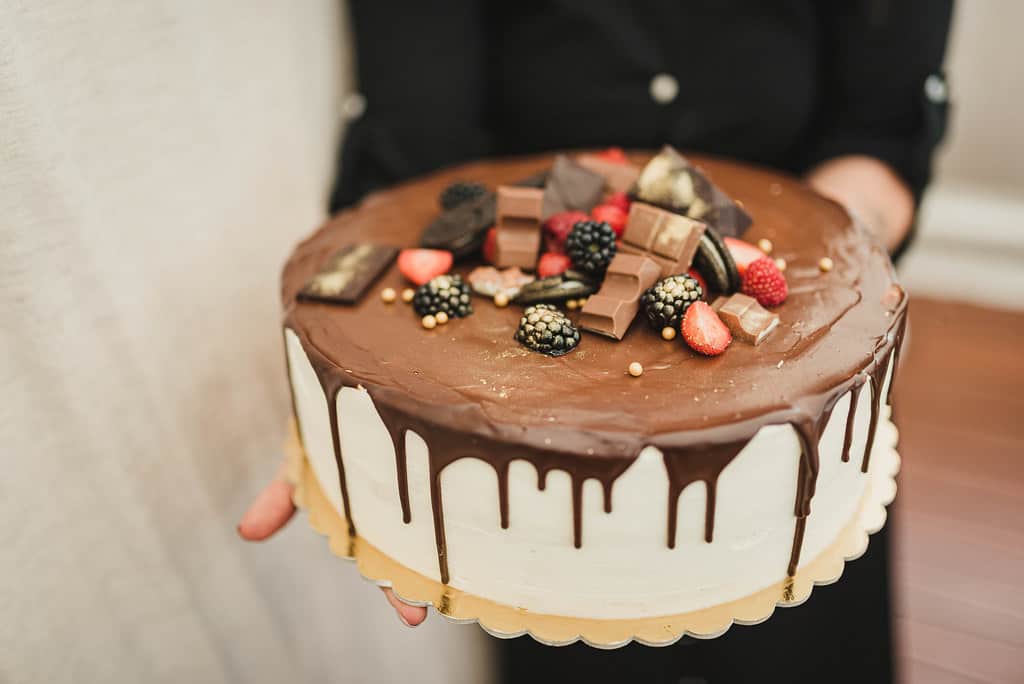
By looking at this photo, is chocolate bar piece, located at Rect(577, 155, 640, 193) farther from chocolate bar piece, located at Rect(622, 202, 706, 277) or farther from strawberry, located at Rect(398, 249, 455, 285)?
strawberry, located at Rect(398, 249, 455, 285)

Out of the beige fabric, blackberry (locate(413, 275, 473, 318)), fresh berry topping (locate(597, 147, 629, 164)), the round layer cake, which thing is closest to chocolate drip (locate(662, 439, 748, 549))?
the round layer cake

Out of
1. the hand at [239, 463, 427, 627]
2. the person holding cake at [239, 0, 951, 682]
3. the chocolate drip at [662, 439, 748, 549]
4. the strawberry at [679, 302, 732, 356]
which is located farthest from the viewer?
the person holding cake at [239, 0, 951, 682]

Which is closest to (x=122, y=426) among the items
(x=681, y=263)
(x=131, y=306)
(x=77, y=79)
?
(x=131, y=306)

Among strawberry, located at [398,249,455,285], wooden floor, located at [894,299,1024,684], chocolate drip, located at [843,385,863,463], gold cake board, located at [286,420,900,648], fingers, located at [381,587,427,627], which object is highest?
strawberry, located at [398,249,455,285]

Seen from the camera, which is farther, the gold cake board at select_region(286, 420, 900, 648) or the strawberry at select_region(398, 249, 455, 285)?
the strawberry at select_region(398, 249, 455, 285)

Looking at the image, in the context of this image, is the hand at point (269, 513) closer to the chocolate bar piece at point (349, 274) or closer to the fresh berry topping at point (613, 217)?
the chocolate bar piece at point (349, 274)

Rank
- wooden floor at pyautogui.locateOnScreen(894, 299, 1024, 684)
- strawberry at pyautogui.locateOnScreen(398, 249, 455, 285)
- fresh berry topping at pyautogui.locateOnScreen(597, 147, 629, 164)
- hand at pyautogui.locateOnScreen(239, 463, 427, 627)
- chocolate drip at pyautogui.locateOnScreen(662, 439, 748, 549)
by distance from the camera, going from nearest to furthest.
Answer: chocolate drip at pyautogui.locateOnScreen(662, 439, 748, 549) → strawberry at pyautogui.locateOnScreen(398, 249, 455, 285) → hand at pyautogui.locateOnScreen(239, 463, 427, 627) → fresh berry topping at pyautogui.locateOnScreen(597, 147, 629, 164) → wooden floor at pyautogui.locateOnScreen(894, 299, 1024, 684)
